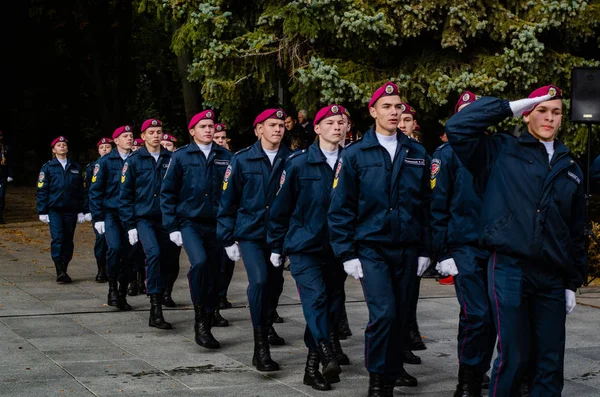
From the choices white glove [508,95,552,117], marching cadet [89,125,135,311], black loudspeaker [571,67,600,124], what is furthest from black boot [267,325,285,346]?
black loudspeaker [571,67,600,124]

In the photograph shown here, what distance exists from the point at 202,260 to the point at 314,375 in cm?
231

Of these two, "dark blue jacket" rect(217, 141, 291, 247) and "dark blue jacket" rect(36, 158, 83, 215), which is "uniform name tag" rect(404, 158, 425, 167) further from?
"dark blue jacket" rect(36, 158, 83, 215)

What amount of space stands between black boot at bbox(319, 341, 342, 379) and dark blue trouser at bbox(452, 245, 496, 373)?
89 cm

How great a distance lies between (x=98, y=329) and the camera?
1033cm

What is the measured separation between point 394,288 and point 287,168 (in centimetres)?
157

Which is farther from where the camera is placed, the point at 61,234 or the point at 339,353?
the point at 61,234

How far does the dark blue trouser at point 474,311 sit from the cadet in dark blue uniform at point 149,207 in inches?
160

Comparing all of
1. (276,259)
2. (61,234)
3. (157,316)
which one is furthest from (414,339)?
(61,234)

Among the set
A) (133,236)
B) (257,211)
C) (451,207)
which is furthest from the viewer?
(133,236)

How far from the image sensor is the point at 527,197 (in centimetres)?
570

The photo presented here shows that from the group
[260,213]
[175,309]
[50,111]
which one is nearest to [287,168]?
[260,213]

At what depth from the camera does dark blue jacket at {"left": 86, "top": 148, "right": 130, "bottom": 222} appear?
500 inches

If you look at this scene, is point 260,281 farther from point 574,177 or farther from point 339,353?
point 574,177

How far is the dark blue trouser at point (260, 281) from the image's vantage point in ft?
28.2
